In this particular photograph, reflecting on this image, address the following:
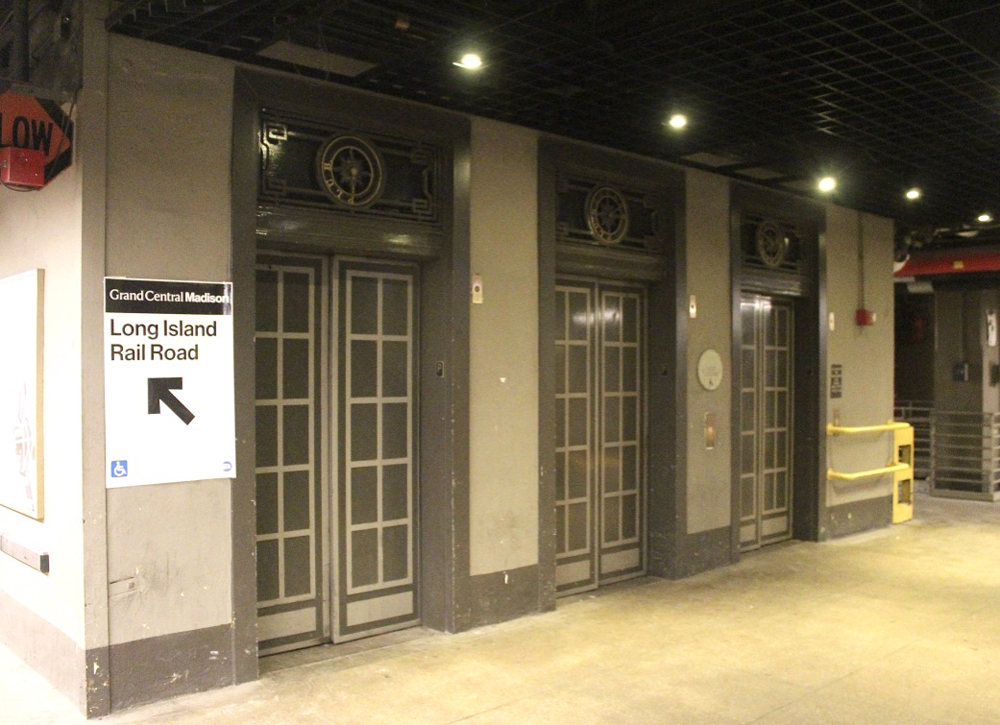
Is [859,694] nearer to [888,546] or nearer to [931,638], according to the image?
[931,638]

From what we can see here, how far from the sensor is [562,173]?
265 inches

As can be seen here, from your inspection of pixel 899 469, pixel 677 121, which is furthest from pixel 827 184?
pixel 899 469

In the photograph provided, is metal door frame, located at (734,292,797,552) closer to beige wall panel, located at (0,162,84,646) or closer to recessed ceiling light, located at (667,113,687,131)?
recessed ceiling light, located at (667,113,687,131)

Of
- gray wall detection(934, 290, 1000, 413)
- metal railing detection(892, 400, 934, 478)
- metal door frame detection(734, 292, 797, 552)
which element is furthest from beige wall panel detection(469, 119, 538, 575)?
metal railing detection(892, 400, 934, 478)

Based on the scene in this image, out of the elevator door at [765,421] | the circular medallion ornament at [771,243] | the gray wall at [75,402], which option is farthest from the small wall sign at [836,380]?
the gray wall at [75,402]

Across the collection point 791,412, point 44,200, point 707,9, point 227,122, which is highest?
point 707,9

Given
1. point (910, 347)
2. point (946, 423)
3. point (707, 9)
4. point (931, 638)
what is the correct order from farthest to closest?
point (910, 347) → point (946, 423) → point (931, 638) → point (707, 9)

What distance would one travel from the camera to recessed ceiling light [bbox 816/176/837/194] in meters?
8.06

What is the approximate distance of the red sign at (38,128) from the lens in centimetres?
461

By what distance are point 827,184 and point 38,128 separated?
21.2 feet

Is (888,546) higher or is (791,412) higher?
(791,412)

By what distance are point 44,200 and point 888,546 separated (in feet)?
26.2

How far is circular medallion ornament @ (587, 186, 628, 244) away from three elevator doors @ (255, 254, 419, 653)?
171 cm

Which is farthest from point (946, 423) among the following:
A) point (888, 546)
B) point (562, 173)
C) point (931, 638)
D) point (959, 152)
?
point (562, 173)
